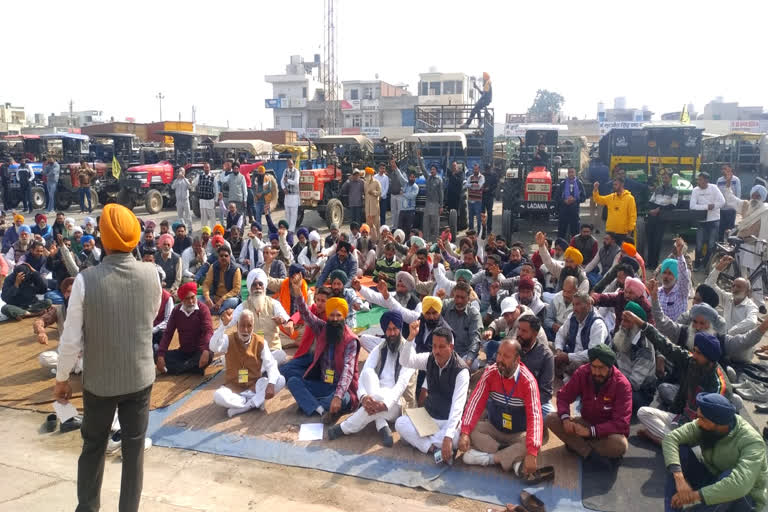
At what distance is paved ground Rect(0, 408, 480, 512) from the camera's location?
384cm

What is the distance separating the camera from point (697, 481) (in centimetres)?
359

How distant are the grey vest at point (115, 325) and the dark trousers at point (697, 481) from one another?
2984mm

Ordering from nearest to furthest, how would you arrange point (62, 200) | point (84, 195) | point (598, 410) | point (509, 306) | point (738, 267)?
1. point (598, 410)
2. point (509, 306)
3. point (738, 267)
4. point (84, 195)
5. point (62, 200)

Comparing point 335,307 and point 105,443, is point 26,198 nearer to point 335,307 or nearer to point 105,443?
point 335,307

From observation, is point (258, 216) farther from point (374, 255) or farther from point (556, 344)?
point (556, 344)

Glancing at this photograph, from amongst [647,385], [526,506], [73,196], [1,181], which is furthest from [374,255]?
[1,181]

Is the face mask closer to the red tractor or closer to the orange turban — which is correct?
the orange turban

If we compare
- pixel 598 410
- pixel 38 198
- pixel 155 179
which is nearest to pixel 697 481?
pixel 598 410

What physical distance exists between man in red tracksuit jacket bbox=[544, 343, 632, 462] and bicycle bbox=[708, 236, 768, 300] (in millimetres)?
4249

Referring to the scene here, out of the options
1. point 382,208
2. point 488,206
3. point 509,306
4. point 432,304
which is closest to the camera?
point 432,304

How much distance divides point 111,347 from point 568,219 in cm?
970

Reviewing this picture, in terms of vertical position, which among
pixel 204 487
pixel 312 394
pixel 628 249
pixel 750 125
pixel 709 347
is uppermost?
pixel 750 125

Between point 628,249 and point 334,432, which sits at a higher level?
point 628,249

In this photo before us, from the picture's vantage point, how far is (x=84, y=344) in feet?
9.87
